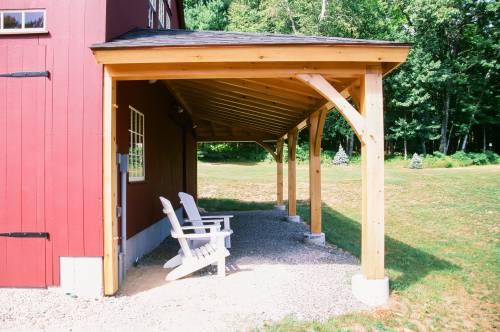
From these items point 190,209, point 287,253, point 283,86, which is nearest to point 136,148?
point 190,209

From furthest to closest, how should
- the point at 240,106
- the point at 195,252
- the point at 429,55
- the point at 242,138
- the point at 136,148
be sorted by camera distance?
the point at 429,55, the point at 242,138, the point at 240,106, the point at 136,148, the point at 195,252

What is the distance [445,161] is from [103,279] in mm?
21878

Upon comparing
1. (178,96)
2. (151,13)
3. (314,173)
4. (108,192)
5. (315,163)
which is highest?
(151,13)

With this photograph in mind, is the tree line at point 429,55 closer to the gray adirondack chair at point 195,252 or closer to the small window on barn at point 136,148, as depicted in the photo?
the small window on barn at point 136,148

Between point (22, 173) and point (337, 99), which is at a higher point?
point (337, 99)

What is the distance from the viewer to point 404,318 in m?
4.28

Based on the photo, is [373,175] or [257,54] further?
[373,175]

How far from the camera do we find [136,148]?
6.42 meters

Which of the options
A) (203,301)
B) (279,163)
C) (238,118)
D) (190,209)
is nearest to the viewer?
(203,301)

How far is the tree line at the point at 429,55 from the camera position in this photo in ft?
87.2

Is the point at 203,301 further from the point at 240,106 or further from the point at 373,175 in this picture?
the point at 240,106

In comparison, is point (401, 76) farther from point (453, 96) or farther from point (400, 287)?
point (400, 287)

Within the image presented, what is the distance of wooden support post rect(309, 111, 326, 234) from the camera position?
736cm

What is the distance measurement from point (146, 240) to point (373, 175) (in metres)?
3.92
